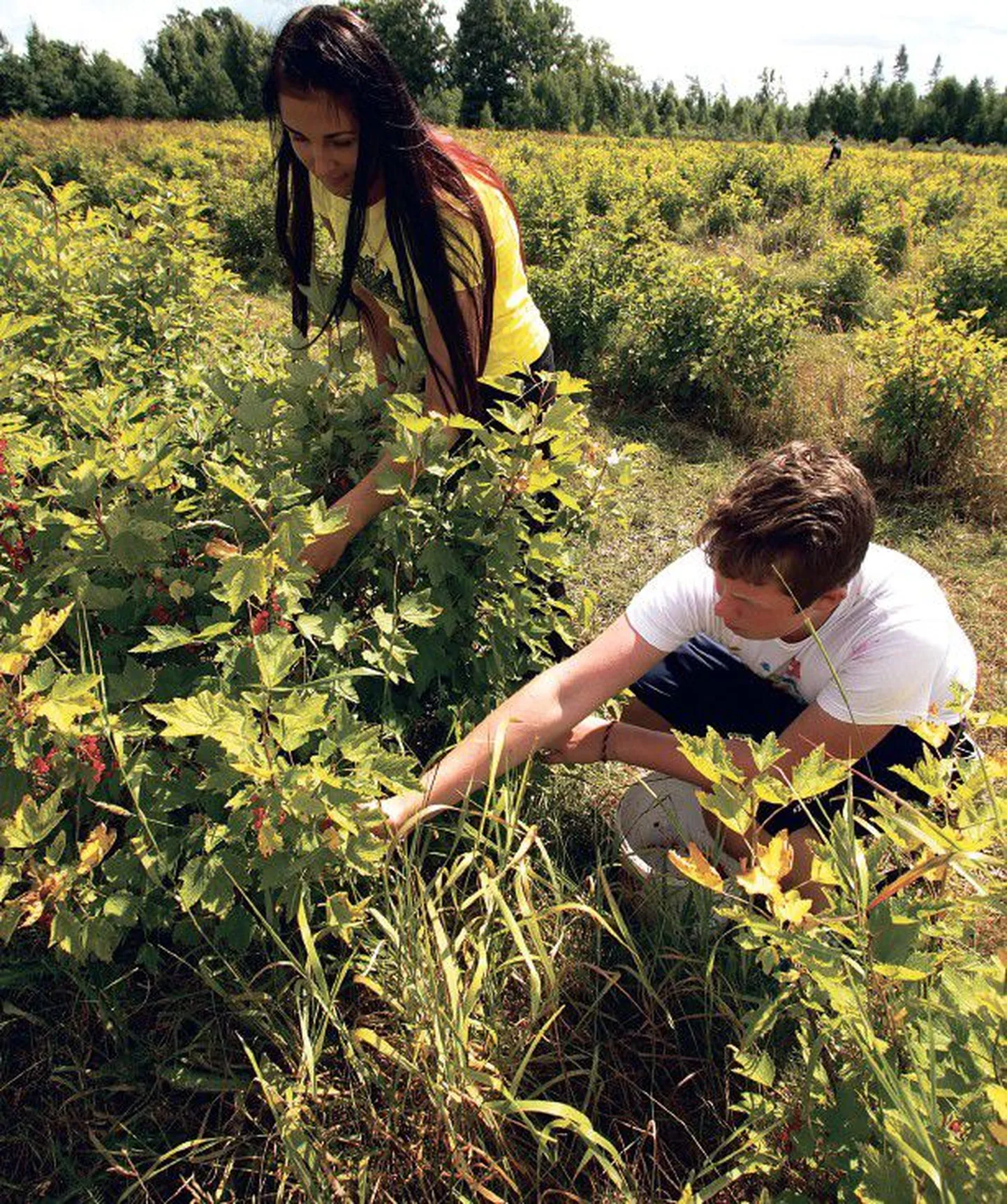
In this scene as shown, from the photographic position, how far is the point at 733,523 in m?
1.50

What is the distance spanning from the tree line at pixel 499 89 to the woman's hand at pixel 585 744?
40021 millimetres

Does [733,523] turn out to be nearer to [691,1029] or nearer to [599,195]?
[691,1029]

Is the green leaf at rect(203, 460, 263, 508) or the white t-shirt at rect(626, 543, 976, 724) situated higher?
the green leaf at rect(203, 460, 263, 508)

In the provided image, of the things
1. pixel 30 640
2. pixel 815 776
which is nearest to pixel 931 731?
pixel 815 776

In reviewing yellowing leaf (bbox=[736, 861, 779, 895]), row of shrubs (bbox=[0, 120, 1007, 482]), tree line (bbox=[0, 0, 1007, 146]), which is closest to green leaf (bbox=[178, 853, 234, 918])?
yellowing leaf (bbox=[736, 861, 779, 895])

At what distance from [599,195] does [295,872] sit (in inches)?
458

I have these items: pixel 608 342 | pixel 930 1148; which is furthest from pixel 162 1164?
pixel 608 342

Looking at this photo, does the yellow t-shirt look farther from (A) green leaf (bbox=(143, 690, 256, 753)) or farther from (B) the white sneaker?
(B) the white sneaker

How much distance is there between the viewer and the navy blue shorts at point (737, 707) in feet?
6.14

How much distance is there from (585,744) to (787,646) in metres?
0.54

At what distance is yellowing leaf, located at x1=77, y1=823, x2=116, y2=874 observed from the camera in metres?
1.13

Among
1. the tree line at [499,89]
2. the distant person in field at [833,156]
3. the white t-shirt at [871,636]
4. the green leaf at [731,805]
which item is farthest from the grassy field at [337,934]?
the tree line at [499,89]

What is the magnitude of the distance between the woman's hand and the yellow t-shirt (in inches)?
33.2

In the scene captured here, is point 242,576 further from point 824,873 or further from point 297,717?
point 824,873
